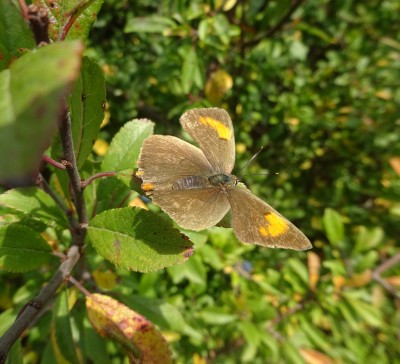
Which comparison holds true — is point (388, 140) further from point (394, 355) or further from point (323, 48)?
point (394, 355)

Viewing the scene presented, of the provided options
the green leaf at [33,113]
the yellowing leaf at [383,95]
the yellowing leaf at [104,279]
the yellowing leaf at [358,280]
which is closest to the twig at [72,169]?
the green leaf at [33,113]

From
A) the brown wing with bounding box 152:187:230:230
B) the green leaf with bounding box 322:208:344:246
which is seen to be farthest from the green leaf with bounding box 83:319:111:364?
the green leaf with bounding box 322:208:344:246

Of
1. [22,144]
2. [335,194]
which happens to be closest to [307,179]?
[335,194]

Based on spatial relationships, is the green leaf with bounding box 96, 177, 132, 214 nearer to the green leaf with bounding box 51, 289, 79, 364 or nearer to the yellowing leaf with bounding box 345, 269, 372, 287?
the green leaf with bounding box 51, 289, 79, 364

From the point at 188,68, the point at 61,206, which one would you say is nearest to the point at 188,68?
the point at 188,68

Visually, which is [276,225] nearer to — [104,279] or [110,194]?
[110,194]

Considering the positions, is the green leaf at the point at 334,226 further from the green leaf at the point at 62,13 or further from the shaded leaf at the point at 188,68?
the green leaf at the point at 62,13
